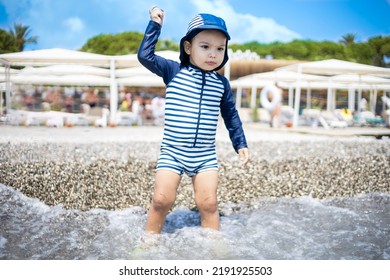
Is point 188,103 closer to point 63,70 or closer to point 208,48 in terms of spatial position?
point 208,48

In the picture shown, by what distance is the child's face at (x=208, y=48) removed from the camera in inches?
76.6

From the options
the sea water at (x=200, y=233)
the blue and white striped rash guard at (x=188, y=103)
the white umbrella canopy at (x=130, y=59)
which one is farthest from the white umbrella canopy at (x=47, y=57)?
the blue and white striped rash guard at (x=188, y=103)

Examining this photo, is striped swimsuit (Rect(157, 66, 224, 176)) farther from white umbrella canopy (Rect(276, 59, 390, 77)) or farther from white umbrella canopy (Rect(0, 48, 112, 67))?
white umbrella canopy (Rect(276, 59, 390, 77))

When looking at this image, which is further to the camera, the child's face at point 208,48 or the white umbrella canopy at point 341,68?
the white umbrella canopy at point 341,68

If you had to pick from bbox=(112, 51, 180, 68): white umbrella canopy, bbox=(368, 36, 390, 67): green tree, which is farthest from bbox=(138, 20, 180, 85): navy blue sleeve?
bbox=(112, 51, 180, 68): white umbrella canopy

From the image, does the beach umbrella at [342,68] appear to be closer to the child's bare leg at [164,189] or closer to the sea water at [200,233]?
the sea water at [200,233]

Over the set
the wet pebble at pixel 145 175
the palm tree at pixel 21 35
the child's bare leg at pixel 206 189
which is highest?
the palm tree at pixel 21 35

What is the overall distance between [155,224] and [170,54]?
2.73 meters

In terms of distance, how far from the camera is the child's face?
6.39 ft

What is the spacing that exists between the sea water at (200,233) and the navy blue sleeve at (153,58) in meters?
0.85

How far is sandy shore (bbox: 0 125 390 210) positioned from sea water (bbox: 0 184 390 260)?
0.16 metres
